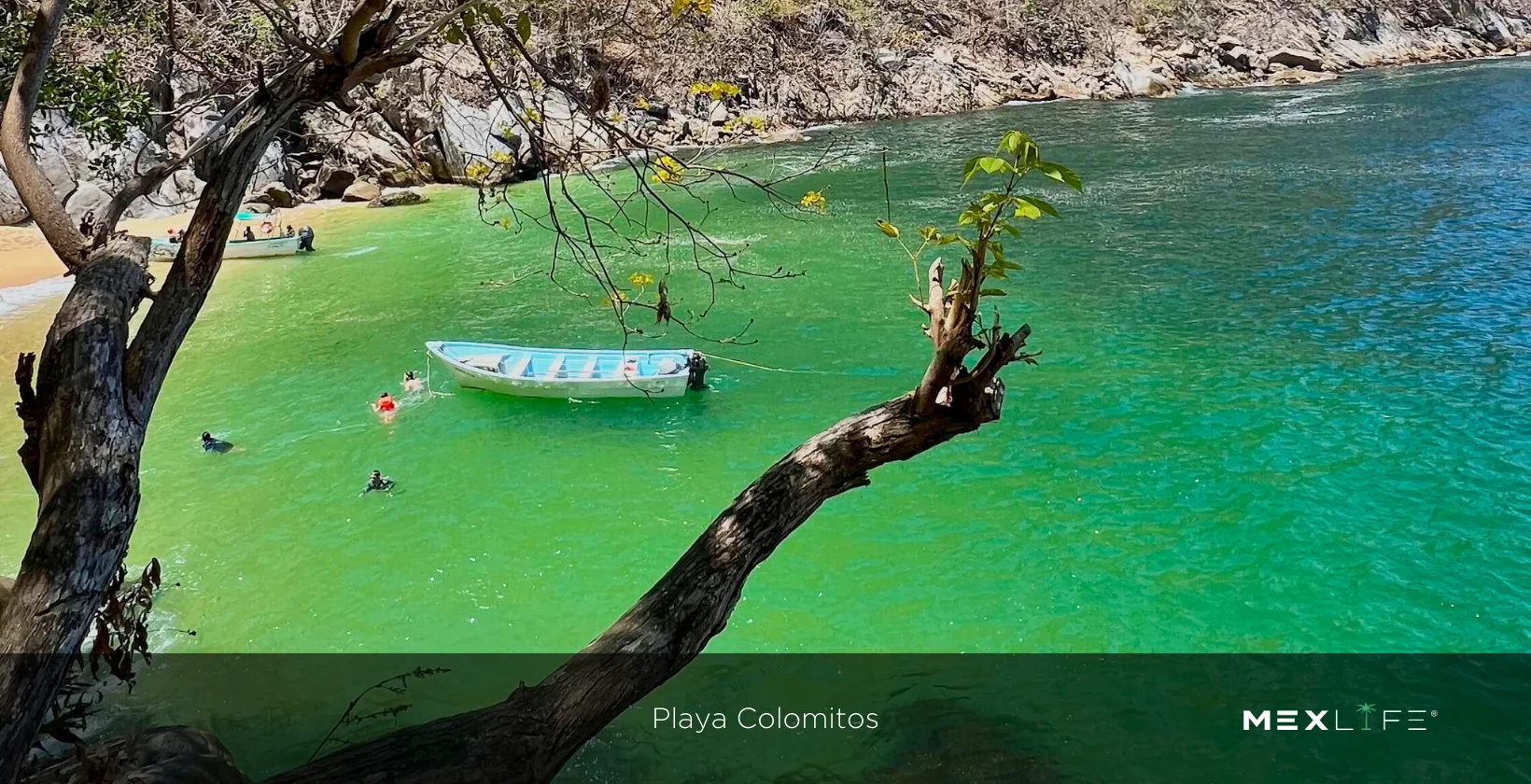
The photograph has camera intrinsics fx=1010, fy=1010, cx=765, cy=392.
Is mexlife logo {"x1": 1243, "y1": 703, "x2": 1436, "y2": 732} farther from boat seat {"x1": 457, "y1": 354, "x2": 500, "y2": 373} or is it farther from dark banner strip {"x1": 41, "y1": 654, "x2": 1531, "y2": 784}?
boat seat {"x1": 457, "y1": 354, "x2": 500, "y2": 373}

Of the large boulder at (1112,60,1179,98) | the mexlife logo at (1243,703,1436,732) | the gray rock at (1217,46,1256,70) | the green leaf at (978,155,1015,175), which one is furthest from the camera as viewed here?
the gray rock at (1217,46,1256,70)

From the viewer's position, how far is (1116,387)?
15555 mm

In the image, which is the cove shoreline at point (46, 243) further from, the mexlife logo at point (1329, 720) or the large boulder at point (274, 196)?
the mexlife logo at point (1329, 720)

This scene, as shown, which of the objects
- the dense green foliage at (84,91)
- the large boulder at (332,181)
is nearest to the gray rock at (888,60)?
the large boulder at (332,181)

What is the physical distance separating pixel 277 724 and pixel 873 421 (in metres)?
7.23

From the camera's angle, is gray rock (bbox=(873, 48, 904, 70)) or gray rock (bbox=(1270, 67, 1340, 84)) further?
gray rock (bbox=(1270, 67, 1340, 84))

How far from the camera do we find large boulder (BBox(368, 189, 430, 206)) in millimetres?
33062

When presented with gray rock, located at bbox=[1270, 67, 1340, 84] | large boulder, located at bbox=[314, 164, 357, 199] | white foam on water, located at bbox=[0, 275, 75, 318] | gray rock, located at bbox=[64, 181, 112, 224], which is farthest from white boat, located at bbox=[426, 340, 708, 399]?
gray rock, located at bbox=[1270, 67, 1340, 84]

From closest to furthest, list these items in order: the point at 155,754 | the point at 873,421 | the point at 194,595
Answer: the point at 873,421, the point at 155,754, the point at 194,595

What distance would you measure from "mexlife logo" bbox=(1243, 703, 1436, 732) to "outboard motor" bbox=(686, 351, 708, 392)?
30.1 feet

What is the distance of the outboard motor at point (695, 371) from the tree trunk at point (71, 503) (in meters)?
11.7

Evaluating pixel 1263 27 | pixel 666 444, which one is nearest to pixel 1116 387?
pixel 666 444

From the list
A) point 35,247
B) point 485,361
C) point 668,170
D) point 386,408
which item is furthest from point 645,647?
point 35,247

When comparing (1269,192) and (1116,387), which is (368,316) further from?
(1269,192)
